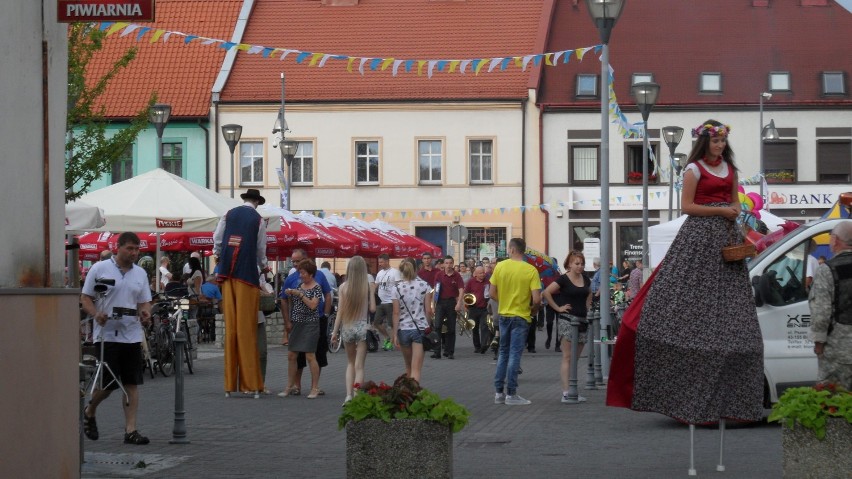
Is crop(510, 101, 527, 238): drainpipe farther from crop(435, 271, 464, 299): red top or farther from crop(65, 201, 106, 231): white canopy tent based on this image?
crop(65, 201, 106, 231): white canopy tent

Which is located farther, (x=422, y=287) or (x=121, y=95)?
(x=121, y=95)

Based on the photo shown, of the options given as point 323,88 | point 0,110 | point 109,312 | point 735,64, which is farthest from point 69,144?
Result: point 735,64

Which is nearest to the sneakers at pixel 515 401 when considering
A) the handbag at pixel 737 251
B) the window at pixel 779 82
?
the handbag at pixel 737 251

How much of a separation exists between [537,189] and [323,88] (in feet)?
28.4

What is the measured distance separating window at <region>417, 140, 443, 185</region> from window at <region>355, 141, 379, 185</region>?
5.30ft

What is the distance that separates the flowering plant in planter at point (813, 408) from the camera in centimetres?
860

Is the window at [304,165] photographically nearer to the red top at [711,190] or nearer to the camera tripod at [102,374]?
the camera tripod at [102,374]

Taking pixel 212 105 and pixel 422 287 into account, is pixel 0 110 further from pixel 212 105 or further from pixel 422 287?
pixel 212 105

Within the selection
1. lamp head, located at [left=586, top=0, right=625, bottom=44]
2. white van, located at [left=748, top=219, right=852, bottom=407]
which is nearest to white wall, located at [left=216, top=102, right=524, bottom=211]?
lamp head, located at [left=586, top=0, right=625, bottom=44]

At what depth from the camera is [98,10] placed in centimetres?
845

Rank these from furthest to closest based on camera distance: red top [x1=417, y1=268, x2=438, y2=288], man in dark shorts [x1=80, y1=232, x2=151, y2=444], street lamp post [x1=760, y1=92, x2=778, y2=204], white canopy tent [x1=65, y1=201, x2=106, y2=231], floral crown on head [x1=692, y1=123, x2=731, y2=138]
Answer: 1. street lamp post [x1=760, y1=92, x2=778, y2=204]
2. red top [x1=417, y1=268, x2=438, y2=288]
3. white canopy tent [x1=65, y1=201, x2=106, y2=231]
4. man in dark shorts [x1=80, y1=232, x2=151, y2=444]
5. floral crown on head [x1=692, y1=123, x2=731, y2=138]

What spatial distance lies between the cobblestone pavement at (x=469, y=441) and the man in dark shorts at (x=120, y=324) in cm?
28

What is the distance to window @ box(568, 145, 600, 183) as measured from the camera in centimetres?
5334

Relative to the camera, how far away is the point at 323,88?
5412 cm
